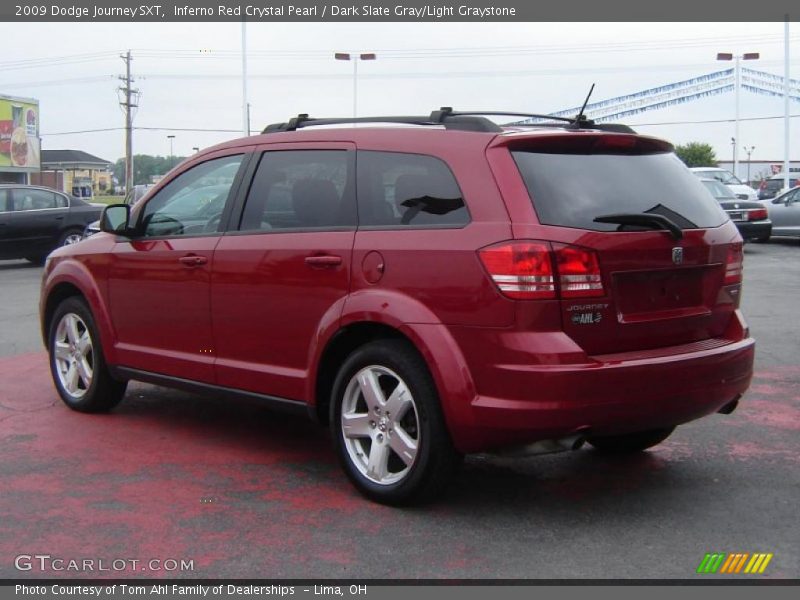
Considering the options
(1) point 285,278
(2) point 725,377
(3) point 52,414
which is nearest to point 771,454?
(2) point 725,377

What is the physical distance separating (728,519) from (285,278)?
7.85ft

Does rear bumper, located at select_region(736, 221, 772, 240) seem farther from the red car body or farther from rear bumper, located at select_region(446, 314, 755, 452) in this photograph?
rear bumper, located at select_region(446, 314, 755, 452)

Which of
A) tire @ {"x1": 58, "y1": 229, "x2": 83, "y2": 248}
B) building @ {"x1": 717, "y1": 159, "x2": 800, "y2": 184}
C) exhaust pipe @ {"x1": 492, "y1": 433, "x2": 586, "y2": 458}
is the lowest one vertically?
exhaust pipe @ {"x1": 492, "y1": 433, "x2": 586, "y2": 458}

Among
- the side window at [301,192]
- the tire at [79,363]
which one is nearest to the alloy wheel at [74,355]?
the tire at [79,363]

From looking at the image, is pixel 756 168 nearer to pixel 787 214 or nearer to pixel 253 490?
pixel 787 214

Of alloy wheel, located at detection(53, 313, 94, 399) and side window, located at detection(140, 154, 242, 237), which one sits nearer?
side window, located at detection(140, 154, 242, 237)

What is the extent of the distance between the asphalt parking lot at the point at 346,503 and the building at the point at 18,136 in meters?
55.2

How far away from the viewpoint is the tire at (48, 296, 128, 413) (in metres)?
6.51

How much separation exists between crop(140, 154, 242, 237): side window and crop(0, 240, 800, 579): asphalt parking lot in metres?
1.26

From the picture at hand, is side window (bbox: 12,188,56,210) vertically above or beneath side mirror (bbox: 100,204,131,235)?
above

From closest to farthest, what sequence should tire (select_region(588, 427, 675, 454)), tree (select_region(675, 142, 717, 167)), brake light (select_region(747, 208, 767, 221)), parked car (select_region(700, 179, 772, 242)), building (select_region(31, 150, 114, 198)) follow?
tire (select_region(588, 427, 675, 454)) → parked car (select_region(700, 179, 772, 242)) → brake light (select_region(747, 208, 767, 221)) → tree (select_region(675, 142, 717, 167)) → building (select_region(31, 150, 114, 198))

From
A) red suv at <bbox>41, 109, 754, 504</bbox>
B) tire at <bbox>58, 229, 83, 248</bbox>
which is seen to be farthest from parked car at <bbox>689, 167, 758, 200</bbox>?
red suv at <bbox>41, 109, 754, 504</bbox>

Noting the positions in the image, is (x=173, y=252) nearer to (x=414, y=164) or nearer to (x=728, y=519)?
(x=414, y=164)

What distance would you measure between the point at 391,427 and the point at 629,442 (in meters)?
1.61
